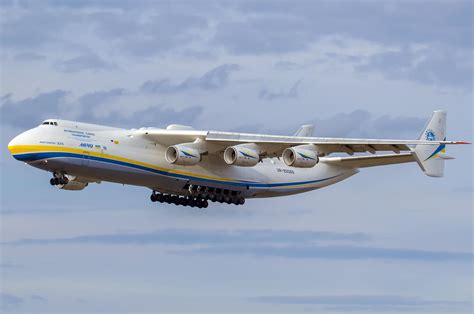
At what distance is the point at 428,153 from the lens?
32594 millimetres

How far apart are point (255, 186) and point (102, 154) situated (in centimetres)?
470

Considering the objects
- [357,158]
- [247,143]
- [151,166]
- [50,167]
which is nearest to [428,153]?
[357,158]

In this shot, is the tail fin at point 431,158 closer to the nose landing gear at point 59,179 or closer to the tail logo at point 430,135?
the tail logo at point 430,135

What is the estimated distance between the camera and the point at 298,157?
104 feet

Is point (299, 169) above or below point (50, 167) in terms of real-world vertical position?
above

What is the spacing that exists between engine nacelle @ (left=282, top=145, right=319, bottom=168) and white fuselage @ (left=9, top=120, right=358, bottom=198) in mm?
2206

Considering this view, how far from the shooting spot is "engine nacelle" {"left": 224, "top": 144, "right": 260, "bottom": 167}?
31578mm

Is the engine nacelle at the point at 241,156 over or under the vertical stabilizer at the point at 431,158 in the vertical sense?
under

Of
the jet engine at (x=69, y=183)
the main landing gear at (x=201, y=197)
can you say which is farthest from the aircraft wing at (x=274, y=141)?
the jet engine at (x=69, y=183)

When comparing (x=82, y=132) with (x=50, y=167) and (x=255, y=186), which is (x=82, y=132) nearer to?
(x=50, y=167)

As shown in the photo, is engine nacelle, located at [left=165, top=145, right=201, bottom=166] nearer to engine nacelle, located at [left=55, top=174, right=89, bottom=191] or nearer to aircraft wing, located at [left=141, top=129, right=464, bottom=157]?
aircraft wing, located at [left=141, top=129, right=464, bottom=157]

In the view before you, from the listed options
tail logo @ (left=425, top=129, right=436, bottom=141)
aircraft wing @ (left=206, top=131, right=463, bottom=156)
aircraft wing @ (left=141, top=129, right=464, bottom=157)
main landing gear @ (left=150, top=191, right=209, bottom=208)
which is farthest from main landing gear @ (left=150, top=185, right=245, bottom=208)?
tail logo @ (left=425, top=129, right=436, bottom=141)

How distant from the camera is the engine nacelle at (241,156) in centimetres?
3158

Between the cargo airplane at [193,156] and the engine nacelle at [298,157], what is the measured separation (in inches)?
1.0
